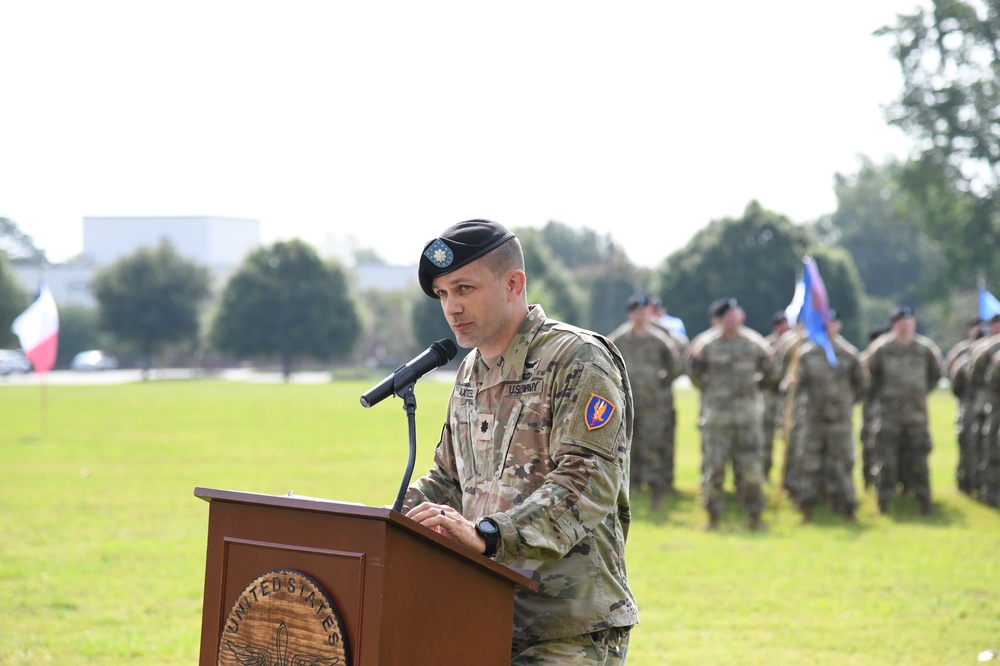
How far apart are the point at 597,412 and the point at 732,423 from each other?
9.81 meters

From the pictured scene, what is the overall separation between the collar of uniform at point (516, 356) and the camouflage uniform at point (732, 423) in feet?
30.8

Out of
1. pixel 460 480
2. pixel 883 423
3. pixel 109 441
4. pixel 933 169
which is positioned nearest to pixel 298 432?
pixel 109 441

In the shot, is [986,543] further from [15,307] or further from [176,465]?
[15,307]

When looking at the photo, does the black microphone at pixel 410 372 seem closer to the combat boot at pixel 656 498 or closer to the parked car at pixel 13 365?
the combat boot at pixel 656 498

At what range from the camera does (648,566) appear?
10273 mm

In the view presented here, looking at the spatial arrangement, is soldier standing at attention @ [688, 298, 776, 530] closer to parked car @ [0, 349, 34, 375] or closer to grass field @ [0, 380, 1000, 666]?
grass field @ [0, 380, 1000, 666]

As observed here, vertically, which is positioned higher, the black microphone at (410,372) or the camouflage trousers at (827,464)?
the black microphone at (410,372)

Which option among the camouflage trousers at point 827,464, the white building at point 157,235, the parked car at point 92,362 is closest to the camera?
the camouflage trousers at point 827,464

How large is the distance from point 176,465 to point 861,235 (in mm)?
89989

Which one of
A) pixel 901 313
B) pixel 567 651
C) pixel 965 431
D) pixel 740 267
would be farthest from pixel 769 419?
pixel 740 267

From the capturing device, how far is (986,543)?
467 inches

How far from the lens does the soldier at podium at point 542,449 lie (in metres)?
2.96

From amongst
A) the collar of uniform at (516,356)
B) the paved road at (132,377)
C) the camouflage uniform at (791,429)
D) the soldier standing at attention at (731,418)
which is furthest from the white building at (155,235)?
the collar of uniform at (516,356)

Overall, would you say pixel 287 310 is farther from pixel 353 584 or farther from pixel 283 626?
pixel 353 584
